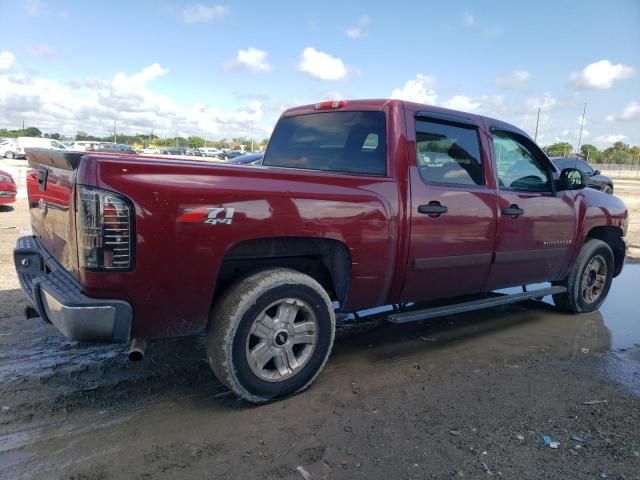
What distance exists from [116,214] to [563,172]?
421 centimetres

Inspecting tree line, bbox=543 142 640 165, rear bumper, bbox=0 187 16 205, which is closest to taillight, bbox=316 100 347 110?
rear bumper, bbox=0 187 16 205

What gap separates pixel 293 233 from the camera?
10.1 ft

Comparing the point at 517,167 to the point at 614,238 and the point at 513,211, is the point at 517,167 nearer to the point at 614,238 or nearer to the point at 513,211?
the point at 513,211

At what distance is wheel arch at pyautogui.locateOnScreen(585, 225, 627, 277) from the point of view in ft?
18.7

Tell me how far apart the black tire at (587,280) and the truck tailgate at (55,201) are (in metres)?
4.81

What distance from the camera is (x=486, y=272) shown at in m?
4.30

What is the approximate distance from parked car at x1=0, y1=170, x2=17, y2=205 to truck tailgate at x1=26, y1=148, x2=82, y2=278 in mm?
7779

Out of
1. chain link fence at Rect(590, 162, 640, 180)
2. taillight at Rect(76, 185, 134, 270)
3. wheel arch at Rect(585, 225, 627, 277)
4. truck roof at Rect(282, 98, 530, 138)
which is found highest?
chain link fence at Rect(590, 162, 640, 180)

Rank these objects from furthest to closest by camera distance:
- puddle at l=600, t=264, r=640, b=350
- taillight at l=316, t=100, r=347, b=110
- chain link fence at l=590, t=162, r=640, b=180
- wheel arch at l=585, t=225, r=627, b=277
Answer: chain link fence at l=590, t=162, r=640, b=180 → wheel arch at l=585, t=225, r=627, b=277 → puddle at l=600, t=264, r=640, b=350 → taillight at l=316, t=100, r=347, b=110

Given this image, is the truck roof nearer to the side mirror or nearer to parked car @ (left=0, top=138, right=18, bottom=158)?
the side mirror

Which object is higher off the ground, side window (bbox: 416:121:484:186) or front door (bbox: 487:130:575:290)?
side window (bbox: 416:121:484:186)

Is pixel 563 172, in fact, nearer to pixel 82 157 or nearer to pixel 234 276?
pixel 234 276

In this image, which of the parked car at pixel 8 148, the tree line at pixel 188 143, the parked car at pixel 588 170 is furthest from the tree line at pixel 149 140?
the parked car at pixel 588 170

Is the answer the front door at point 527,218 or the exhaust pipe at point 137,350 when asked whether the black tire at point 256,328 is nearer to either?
the exhaust pipe at point 137,350
